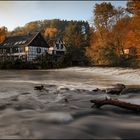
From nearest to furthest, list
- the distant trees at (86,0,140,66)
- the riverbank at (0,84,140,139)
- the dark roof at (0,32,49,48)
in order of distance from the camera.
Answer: the riverbank at (0,84,140,139) < the distant trees at (86,0,140,66) < the dark roof at (0,32,49,48)

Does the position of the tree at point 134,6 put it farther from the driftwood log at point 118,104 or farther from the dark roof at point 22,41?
the driftwood log at point 118,104

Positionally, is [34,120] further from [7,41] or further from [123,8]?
[7,41]

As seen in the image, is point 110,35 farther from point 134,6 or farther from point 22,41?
point 22,41

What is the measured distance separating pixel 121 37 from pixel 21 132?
146 feet

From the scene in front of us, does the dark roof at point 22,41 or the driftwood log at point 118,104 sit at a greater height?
the dark roof at point 22,41

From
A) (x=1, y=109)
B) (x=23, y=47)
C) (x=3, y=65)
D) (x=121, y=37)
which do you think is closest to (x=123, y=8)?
(x=121, y=37)

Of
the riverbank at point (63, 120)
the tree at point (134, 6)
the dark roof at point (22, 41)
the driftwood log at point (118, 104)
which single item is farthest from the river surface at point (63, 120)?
the dark roof at point (22, 41)

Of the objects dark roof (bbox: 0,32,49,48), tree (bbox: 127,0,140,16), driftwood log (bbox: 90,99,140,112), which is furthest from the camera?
dark roof (bbox: 0,32,49,48)

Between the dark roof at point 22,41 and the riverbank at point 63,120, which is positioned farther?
the dark roof at point 22,41

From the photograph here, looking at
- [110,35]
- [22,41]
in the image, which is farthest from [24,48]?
[110,35]

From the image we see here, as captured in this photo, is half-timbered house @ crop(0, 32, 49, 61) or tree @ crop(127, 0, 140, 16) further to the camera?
half-timbered house @ crop(0, 32, 49, 61)

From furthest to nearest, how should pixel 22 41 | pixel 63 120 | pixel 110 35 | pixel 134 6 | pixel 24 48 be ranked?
pixel 22 41, pixel 24 48, pixel 110 35, pixel 134 6, pixel 63 120

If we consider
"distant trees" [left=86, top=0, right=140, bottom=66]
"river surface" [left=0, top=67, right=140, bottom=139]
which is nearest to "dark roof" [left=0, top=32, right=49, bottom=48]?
"distant trees" [left=86, top=0, right=140, bottom=66]

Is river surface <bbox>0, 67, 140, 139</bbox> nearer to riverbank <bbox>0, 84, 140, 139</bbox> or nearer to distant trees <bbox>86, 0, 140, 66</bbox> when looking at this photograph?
riverbank <bbox>0, 84, 140, 139</bbox>
